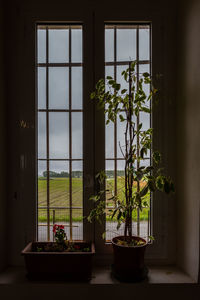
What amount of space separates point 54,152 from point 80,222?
648 millimetres

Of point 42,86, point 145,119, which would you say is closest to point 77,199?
point 145,119

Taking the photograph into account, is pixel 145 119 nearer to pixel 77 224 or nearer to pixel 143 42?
pixel 143 42

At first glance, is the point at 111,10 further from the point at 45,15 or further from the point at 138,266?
the point at 138,266

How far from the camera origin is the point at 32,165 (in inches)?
73.6

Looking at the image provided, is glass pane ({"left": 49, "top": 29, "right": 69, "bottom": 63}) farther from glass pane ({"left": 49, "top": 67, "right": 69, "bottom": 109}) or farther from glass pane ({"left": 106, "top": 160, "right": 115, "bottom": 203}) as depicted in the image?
glass pane ({"left": 106, "top": 160, "right": 115, "bottom": 203})

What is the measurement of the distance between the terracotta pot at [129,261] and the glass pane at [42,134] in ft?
3.13

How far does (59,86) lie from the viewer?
74.6 inches

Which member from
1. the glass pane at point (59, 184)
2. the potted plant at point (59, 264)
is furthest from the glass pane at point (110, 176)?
the potted plant at point (59, 264)

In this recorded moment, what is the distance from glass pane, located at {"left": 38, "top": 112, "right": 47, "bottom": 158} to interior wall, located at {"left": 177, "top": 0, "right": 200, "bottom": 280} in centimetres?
114

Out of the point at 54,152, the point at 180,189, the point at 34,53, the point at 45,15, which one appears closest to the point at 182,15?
the point at 45,15

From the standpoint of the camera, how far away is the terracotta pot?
61.3 inches

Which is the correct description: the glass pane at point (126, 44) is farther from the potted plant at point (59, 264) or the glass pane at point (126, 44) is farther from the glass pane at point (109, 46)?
the potted plant at point (59, 264)

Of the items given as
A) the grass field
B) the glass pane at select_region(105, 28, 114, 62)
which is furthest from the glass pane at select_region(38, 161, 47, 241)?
the glass pane at select_region(105, 28, 114, 62)

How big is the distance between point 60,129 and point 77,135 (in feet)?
0.52
